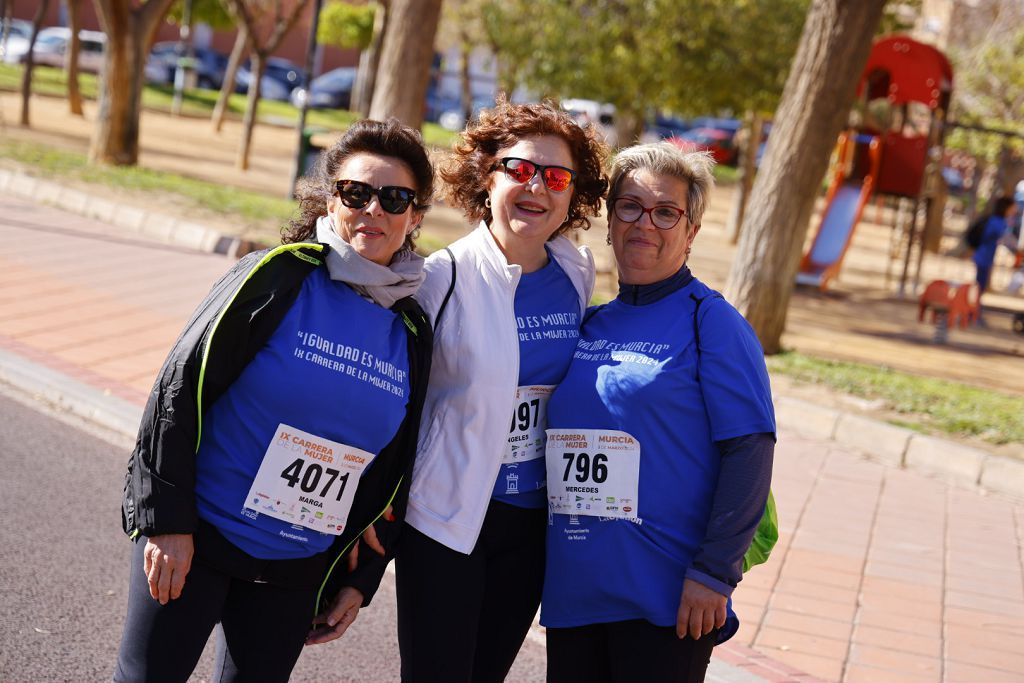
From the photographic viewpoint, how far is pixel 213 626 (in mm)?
2666

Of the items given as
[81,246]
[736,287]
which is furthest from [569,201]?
[81,246]

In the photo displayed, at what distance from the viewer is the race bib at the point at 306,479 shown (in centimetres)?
264

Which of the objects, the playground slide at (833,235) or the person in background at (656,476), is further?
the playground slide at (833,235)

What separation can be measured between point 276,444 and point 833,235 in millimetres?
17019

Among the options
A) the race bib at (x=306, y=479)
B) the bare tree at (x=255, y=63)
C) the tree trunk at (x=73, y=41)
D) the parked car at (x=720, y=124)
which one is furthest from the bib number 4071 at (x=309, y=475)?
the parked car at (x=720, y=124)

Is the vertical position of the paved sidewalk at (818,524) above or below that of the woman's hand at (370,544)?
below

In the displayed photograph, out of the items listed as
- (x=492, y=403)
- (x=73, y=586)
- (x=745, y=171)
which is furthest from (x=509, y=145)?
(x=745, y=171)

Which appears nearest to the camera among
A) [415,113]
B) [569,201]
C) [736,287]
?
[569,201]

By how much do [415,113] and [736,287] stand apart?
462cm

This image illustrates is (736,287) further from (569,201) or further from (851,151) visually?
(851,151)

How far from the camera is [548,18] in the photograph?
1812 centimetres

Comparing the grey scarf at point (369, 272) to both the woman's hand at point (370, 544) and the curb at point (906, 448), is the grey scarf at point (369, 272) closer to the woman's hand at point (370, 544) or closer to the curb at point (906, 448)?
the woman's hand at point (370, 544)

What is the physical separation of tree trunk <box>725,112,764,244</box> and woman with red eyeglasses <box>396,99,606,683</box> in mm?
19124

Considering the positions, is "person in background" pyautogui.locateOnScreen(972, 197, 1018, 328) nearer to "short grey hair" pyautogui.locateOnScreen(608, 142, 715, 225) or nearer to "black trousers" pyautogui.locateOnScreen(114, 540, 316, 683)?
"short grey hair" pyautogui.locateOnScreen(608, 142, 715, 225)
